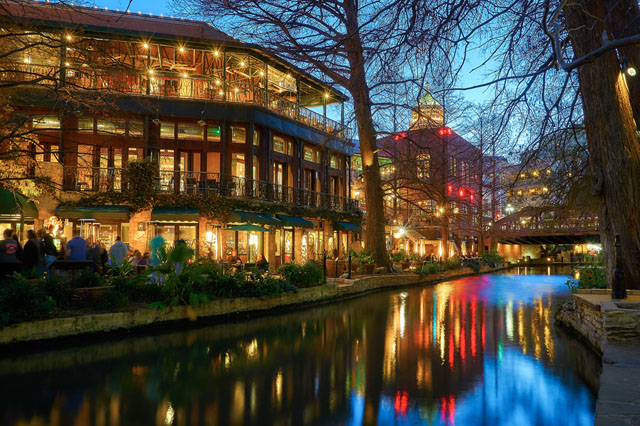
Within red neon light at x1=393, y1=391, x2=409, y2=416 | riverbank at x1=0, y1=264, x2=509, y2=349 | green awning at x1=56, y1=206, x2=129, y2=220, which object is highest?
green awning at x1=56, y1=206, x2=129, y2=220

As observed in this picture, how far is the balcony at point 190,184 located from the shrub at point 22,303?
32.1 feet

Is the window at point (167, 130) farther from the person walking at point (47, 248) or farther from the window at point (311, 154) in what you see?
the person walking at point (47, 248)

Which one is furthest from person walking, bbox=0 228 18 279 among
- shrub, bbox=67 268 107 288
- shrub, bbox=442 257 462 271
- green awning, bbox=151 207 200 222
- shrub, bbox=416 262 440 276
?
shrub, bbox=442 257 462 271

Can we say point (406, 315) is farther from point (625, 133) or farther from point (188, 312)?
point (625, 133)

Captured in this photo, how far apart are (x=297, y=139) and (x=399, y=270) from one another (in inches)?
367

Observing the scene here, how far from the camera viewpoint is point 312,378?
21.6 feet

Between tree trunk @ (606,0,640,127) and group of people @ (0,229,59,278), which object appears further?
group of people @ (0,229,59,278)

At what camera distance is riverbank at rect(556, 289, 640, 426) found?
408 centimetres

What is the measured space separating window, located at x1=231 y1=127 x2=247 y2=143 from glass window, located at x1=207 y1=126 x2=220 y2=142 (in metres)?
0.72

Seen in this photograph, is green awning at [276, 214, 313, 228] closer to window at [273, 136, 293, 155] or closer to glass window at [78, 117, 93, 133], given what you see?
window at [273, 136, 293, 155]

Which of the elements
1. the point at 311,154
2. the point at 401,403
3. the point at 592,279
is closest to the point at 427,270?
the point at 311,154

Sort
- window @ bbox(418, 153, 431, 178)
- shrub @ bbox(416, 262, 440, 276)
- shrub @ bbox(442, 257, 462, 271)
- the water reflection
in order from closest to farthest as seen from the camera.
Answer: the water reflection, window @ bbox(418, 153, 431, 178), shrub @ bbox(416, 262, 440, 276), shrub @ bbox(442, 257, 462, 271)

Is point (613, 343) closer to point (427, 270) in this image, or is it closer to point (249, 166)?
point (249, 166)

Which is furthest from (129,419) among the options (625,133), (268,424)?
(625,133)
